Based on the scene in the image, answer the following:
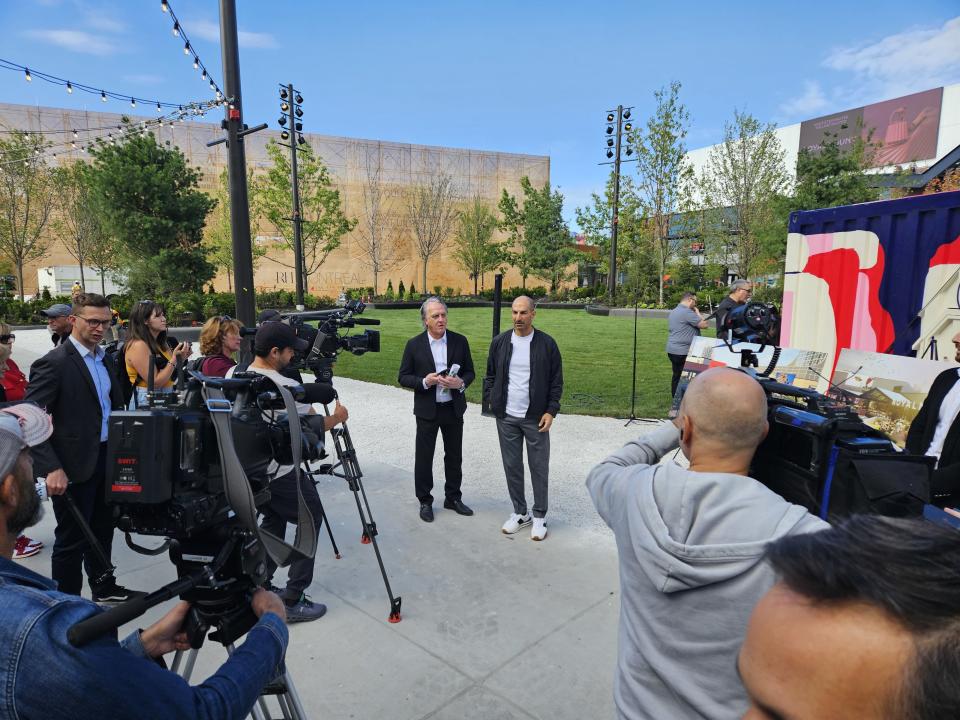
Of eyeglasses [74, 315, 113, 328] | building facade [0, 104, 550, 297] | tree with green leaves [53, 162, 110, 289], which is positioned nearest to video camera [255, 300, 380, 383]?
eyeglasses [74, 315, 113, 328]

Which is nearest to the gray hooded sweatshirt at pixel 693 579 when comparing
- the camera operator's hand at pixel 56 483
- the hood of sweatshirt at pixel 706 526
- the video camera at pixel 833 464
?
the hood of sweatshirt at pixel 706 526

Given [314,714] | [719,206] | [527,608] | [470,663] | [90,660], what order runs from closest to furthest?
1. [90,660]
2. [314,714]
3. [470,663]
4. [527,608]
5. [719,206]

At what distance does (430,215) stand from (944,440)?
156ft

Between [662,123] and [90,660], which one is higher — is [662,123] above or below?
above

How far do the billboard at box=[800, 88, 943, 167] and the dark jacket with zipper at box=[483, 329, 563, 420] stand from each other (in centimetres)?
5437

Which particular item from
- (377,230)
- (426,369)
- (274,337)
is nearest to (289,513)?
(274,337)

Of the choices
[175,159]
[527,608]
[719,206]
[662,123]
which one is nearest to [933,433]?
[527,608]

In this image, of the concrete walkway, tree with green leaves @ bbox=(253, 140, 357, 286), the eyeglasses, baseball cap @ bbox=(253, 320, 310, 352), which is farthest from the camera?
tree with green leaves @ bbox=(253, 140, 357, 286)

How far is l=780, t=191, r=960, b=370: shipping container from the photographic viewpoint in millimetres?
4934

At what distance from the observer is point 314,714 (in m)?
2.81

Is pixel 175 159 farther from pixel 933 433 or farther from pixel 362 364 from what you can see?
pixel 933 433

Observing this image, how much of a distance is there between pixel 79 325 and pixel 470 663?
3354mm

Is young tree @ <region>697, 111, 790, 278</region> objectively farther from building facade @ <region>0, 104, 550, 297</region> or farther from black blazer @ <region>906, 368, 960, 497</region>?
black blazer @ <region>906, 368, 960, 497</region>

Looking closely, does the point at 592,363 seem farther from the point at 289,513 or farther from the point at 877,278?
the point at 289,513
